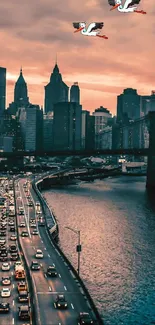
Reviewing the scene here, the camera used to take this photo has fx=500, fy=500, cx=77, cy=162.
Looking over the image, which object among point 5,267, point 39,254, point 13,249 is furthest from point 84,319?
point 13,249

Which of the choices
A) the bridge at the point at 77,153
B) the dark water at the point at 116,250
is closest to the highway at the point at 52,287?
the dark water at the point at 116,250

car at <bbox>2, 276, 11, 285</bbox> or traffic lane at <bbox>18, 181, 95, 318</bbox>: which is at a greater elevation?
car at <bbox>2, 276, 11, 285</bbox>

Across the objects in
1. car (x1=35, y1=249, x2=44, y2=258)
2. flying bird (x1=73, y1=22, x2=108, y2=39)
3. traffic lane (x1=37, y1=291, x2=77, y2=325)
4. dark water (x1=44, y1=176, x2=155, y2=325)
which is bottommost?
dark water (x1=44, y1=176, x2=155, y2=325)

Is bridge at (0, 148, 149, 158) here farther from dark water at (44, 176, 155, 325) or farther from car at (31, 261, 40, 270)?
car at (31, 261, 40, 270)

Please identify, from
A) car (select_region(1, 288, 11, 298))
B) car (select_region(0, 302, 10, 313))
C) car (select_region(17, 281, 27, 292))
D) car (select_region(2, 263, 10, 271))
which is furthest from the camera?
car (select_region(2, 263, 10, 271))

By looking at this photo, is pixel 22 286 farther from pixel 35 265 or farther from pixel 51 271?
pixel 35 265

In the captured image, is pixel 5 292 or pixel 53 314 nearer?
pixel 53 314

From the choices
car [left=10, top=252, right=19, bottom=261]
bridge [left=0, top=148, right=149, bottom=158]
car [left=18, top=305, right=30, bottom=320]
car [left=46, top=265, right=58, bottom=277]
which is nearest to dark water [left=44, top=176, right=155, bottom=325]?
car [left=46, top=265, right=58, bottom=277]

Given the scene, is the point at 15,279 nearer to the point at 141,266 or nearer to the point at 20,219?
the point at 141,266
